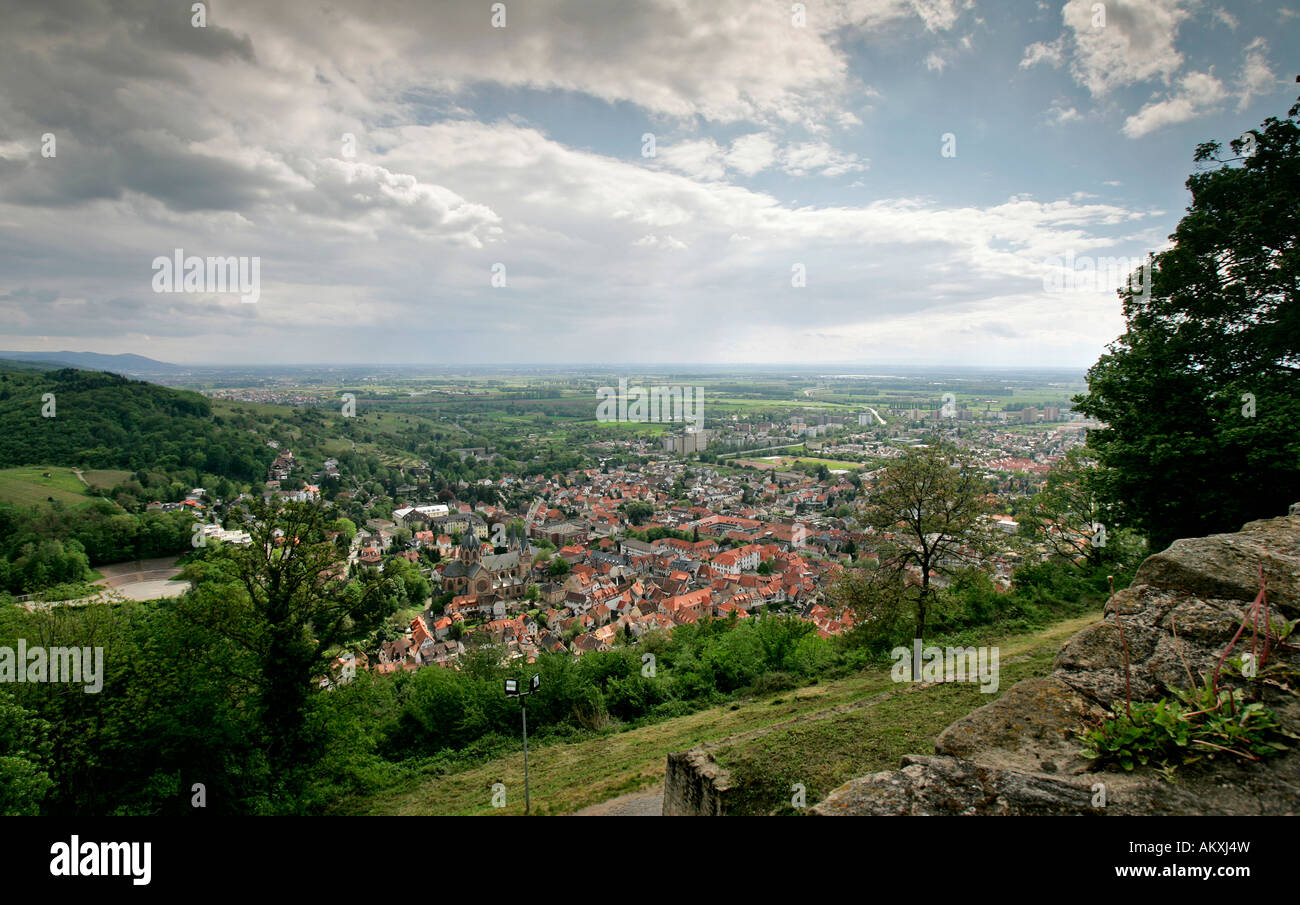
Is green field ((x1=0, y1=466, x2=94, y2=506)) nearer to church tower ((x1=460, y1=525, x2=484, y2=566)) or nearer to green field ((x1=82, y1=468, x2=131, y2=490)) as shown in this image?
green field ((x1=82, y1=468, x2=131, y2=490))

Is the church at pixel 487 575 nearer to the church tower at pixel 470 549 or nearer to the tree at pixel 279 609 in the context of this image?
the church tower at pixel 470 549

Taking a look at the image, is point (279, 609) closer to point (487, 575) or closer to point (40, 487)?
point (487, 575)

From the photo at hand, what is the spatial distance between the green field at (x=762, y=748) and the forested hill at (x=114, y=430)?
266 feet

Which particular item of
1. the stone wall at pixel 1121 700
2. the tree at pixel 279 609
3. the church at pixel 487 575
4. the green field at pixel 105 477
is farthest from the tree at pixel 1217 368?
the green field at pixel 105 477

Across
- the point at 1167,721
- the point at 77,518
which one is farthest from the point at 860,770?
the point at 77,518

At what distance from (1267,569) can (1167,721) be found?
2.36 metres

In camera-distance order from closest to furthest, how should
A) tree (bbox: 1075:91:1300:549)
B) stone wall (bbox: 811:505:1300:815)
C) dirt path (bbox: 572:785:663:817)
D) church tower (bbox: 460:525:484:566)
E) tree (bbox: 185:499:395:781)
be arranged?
stone wall (bbox: 811:505:1300:815), dirt path (bbox: 572:785:663:817), tree (bbox: 1075:91:1300:549), tree (bbox: 185:499:395:781), church tower (bbox: 460:525:484:566)

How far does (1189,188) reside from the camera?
424 inches

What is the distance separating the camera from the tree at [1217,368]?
359 inches

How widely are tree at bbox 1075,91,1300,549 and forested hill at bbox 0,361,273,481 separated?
92.0m

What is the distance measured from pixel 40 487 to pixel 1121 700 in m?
83.7

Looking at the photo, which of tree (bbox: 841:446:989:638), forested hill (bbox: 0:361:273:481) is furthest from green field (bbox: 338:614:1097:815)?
forested hill (bbox: 0:361:273:481)

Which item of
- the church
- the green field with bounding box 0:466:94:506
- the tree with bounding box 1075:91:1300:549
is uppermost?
the tree with bounding box 1075:91:1300:549

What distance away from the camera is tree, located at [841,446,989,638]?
39.0 ft
